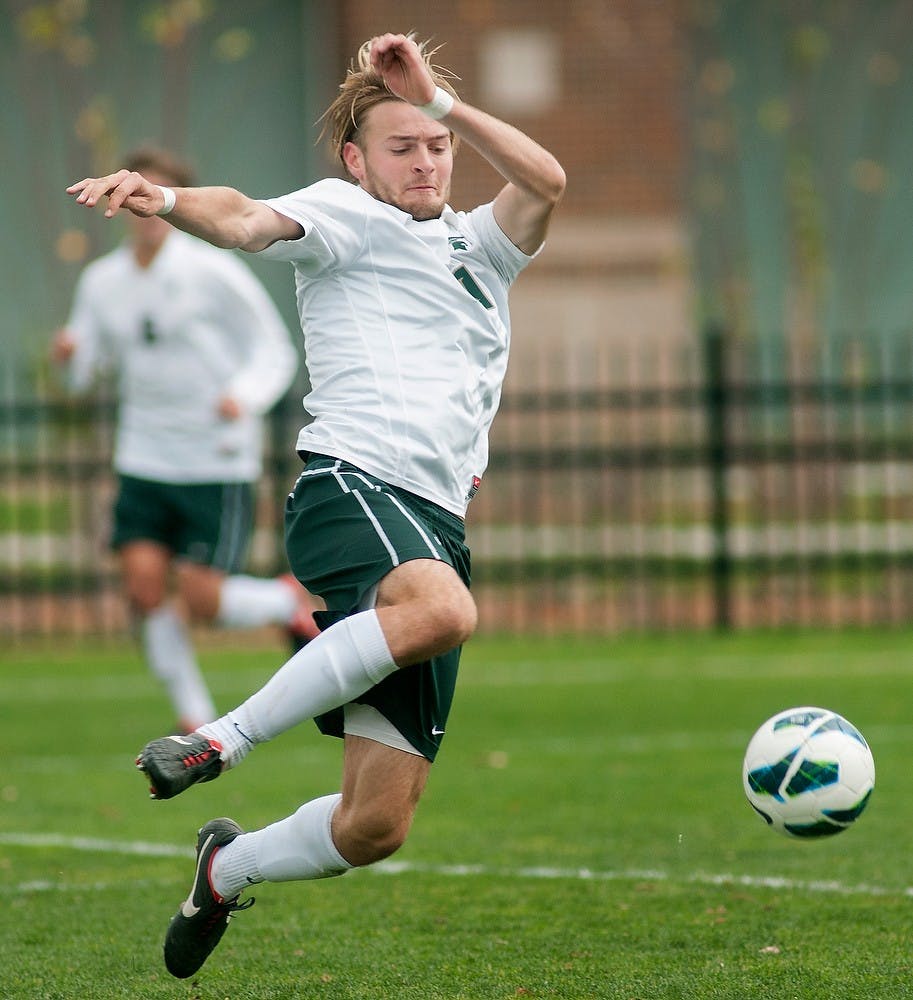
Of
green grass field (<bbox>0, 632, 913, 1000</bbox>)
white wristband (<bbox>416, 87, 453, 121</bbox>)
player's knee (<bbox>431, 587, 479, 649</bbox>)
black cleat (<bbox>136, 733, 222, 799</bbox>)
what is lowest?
green grass field (<bbox>0, 632, 913, 1000</bbox>)

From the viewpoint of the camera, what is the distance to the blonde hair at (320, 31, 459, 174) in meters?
4.39

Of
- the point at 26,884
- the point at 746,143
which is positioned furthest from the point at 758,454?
the point at 26,884

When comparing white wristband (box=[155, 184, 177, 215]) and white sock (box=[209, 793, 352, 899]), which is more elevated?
white wristband (box=[155, 184, 177, 215])

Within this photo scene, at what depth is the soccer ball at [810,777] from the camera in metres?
4.25

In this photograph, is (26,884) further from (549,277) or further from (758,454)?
(549,277)

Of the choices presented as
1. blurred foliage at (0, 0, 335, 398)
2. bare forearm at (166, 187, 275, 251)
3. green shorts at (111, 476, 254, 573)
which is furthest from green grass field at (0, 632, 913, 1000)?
blurred foliage at (0, 0, 335, 398)

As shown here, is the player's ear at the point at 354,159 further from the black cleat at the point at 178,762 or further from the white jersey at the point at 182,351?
the white jersey at the point at 182,351

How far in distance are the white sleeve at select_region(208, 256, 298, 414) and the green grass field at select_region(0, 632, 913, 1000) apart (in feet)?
5.78

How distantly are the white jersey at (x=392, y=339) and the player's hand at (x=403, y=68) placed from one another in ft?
1.00

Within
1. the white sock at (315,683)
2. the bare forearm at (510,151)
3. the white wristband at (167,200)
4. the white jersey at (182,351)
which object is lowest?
the white sock at (315,683)

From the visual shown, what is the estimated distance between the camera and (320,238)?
13.8 feet

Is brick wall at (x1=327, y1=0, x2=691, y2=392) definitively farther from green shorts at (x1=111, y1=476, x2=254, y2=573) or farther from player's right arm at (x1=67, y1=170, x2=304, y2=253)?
player's right arm at (x1=67, y1=170, x2=304, y2=253)

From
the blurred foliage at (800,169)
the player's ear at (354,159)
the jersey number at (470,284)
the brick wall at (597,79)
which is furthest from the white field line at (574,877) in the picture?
the brick wall at (597,79)

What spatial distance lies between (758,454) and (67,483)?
211 inches
